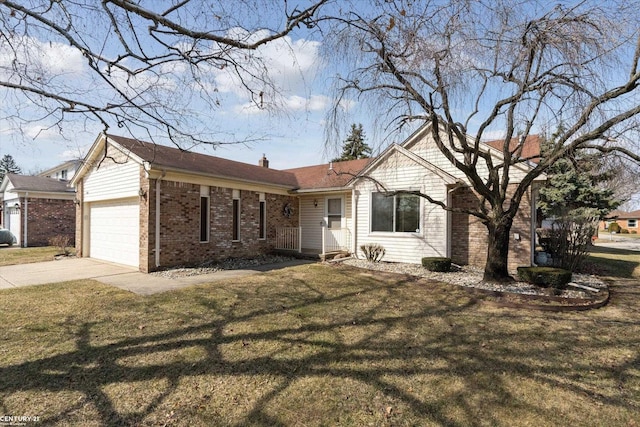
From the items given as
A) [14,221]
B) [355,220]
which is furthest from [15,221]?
[355,220]

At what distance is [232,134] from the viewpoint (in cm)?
510

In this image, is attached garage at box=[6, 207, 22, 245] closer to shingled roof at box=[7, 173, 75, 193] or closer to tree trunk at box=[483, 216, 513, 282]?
shingled roof at box=[7, 173, 75, 193]

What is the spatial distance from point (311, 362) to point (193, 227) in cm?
861

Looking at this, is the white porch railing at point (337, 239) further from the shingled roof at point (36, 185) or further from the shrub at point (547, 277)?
the shingled roof at point (36, 185)

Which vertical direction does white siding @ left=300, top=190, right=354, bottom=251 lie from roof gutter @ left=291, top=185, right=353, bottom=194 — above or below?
below

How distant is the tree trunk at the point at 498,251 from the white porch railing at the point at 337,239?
20.0 feet

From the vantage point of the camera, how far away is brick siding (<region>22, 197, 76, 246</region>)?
19.8 m

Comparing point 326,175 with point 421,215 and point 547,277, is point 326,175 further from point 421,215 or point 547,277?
point 547,277

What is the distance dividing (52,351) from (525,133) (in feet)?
34.2

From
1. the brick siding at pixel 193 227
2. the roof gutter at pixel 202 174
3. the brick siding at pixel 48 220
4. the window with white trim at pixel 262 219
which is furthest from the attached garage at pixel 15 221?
the window with white trim at pixel 262 219

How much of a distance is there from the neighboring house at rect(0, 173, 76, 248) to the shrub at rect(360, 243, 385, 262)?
1842cm

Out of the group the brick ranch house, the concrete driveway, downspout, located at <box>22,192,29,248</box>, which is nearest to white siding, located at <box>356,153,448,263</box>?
the brick ranch house

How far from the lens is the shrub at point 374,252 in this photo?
1247 centimetres

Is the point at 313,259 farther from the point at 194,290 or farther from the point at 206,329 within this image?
the point at 206,329
